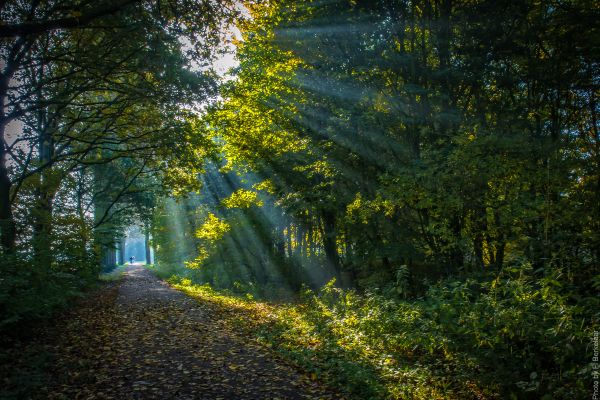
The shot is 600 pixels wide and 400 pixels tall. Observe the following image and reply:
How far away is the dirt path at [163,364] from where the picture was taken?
5.45 m

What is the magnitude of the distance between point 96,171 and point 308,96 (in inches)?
601

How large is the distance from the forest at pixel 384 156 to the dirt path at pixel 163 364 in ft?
1.66

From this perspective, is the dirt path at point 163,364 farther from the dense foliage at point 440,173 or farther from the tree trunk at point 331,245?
the tree trunk at point 331,245

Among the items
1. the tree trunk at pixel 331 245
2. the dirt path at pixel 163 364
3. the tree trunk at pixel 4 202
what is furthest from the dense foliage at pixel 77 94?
the tree trunk at pixel 331 245

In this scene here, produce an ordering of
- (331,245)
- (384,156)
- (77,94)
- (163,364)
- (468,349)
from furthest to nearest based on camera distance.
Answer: (331,245) → (384,156) → (77,94) → (163,364) → (468,349)

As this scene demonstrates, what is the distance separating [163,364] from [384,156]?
8260 millimetres

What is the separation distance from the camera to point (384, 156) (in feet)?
37.6

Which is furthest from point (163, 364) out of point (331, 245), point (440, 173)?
point (331, 245)

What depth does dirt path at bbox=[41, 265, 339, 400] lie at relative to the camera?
5.45m

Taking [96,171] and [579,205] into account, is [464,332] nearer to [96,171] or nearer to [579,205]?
[579,205]

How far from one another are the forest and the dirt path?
51cm

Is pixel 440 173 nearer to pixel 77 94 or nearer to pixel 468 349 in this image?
pixel 468 349

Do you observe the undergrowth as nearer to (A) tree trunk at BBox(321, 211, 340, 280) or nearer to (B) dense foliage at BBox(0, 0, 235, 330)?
(B) dense foliage at BBox(0, 0, 235, 330)

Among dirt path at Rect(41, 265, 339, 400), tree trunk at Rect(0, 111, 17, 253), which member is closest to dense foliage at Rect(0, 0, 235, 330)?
tree trunk at Rect(0, 111, 17, 253)
